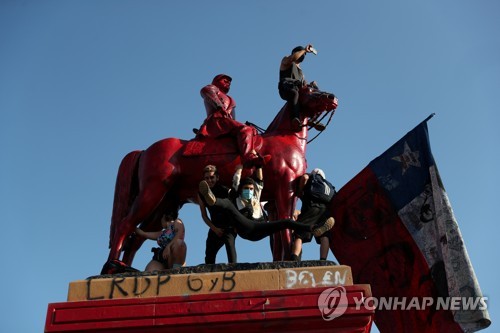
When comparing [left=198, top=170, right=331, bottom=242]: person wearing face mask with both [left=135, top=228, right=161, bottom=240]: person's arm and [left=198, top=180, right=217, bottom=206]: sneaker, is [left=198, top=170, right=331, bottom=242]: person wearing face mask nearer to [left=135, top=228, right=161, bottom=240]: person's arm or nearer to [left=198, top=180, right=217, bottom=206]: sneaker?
[left=198, top=180, right=217, bottom=206]: sneaker

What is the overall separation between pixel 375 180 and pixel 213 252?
2.87 metres

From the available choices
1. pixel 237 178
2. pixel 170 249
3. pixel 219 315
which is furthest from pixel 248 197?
pixel 219 315

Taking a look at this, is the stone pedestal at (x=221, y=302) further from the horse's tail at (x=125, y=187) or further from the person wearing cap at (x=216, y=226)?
the horse's tail at (x=125, y=187)

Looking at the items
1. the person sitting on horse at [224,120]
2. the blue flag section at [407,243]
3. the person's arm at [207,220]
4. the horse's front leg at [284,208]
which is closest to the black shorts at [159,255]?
the person's arm at [207,220]

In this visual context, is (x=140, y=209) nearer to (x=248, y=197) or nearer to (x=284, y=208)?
(x=248, y=197)

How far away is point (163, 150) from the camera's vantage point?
1141cm

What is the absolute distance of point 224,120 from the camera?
38.1 feet

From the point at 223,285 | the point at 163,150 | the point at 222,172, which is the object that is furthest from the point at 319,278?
the point at 163,150

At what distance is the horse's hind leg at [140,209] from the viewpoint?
35.8ft

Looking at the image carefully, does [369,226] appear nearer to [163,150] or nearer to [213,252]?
[213,252]

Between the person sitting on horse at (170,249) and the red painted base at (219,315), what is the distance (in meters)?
1.31

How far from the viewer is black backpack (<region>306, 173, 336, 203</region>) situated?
10344 mm

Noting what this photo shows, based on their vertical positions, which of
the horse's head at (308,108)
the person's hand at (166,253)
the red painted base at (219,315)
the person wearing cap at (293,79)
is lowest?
the red painted base at (219,315)

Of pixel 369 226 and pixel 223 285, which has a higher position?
pixel 369 226
